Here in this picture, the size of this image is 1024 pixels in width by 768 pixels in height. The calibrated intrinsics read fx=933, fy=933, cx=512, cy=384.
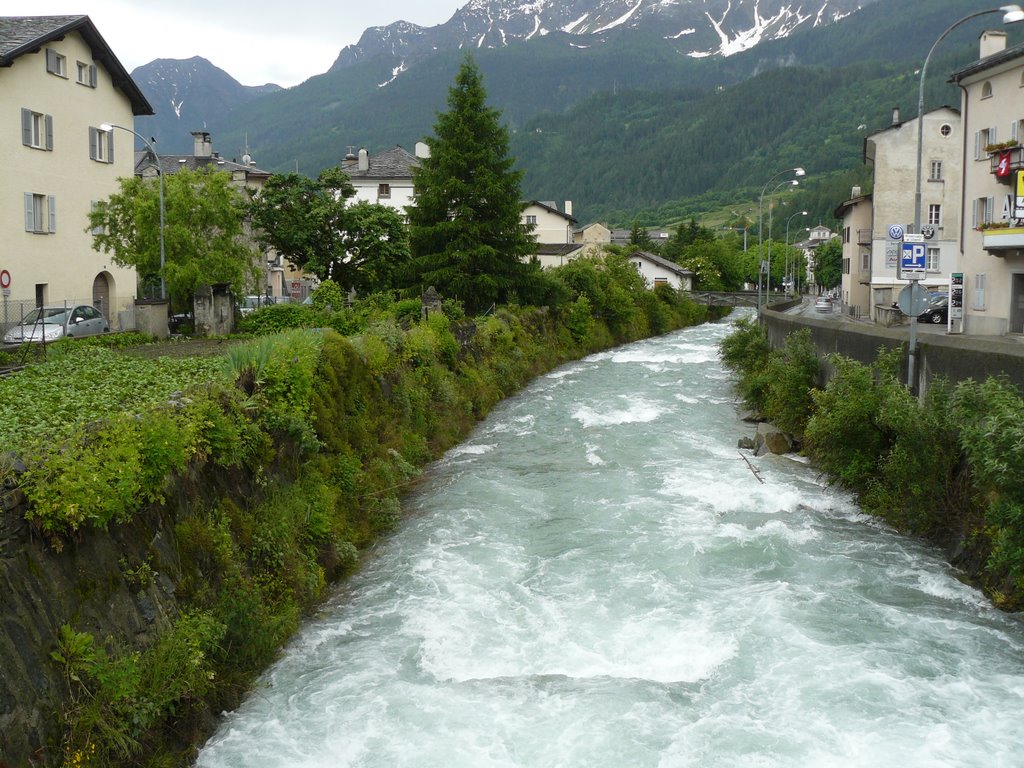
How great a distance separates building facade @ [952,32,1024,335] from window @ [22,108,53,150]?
36.4 m

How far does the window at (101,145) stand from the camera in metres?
39.8

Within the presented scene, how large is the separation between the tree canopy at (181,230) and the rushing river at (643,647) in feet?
66.0

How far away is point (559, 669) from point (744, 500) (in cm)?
817

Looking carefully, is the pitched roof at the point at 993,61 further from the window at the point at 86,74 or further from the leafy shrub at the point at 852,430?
the window at the point at 86,74

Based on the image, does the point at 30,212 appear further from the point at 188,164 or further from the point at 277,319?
the point at 188,164

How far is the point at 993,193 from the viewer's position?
3891 cm

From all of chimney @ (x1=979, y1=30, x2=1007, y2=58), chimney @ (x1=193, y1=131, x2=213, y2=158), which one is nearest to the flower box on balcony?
chimney @ (x1=979, y1=30, x2=1007, y2=58)

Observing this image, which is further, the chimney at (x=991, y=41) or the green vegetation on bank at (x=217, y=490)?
the chimney at (x=991, y=41)

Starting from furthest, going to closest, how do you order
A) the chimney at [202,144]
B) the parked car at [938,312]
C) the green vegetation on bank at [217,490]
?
the chimney at [202,144]
the parked car at [938,312]
the green vegetation on bank at [217,490]

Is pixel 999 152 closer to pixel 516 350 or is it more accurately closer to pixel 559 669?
pixel 516 350

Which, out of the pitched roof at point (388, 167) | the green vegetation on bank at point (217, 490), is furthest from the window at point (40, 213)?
the pitched roof at point (388, 167)

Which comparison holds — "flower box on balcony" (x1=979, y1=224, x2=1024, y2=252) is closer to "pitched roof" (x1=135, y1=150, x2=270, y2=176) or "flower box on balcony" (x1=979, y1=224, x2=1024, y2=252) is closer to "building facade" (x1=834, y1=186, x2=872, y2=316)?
"building facade" (x1=834, y1=186, x2=872, y2=316)

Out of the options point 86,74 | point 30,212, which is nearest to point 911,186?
point 86,74

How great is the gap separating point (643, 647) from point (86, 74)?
37.6 meters
